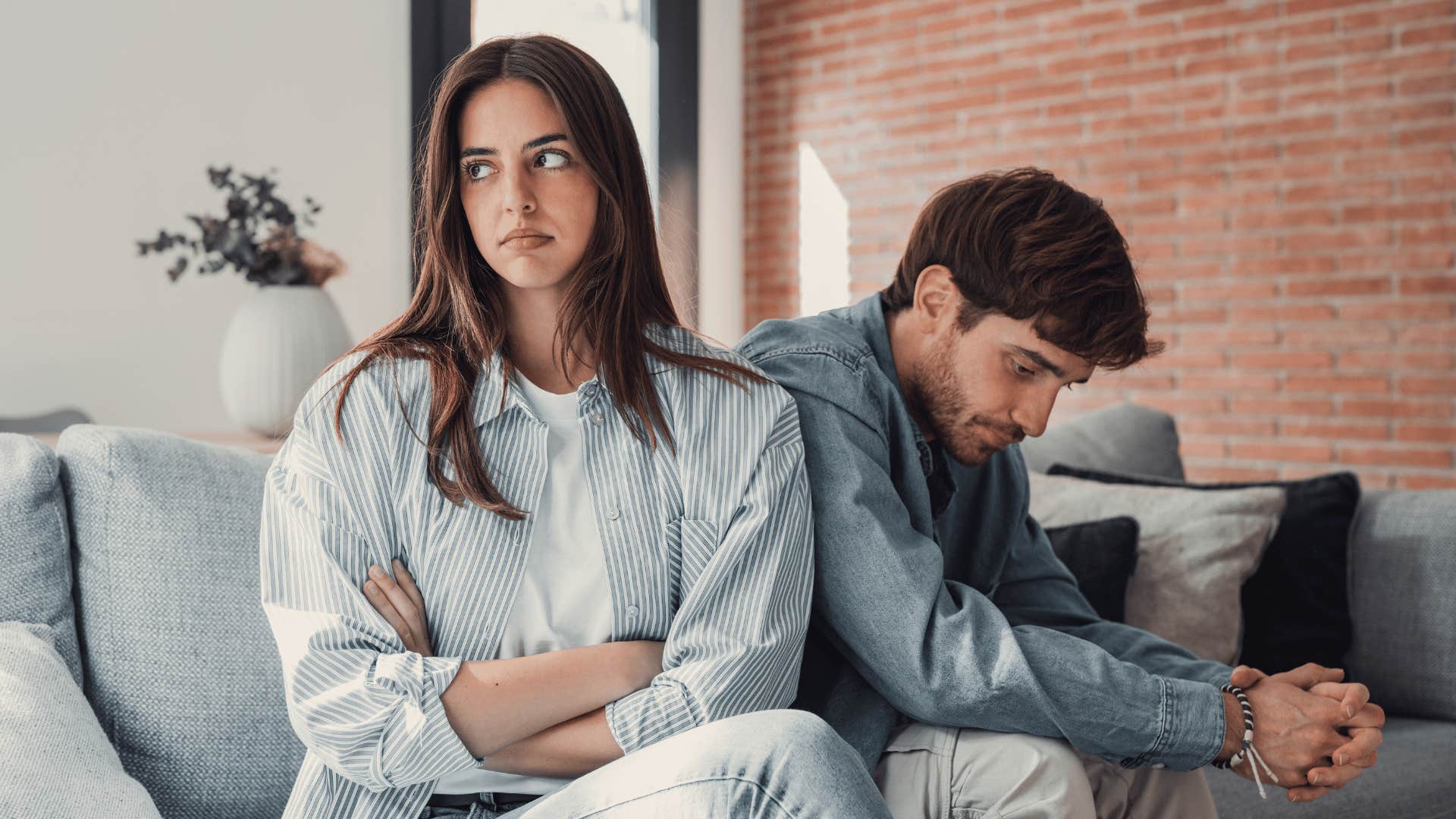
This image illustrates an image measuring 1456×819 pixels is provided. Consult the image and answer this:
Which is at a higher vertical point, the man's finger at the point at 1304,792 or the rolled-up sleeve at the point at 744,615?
the rolled-up sleeve at the point at 744,615

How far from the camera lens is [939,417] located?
154cm

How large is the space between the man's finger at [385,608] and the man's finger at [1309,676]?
Answer: 96 centimetres

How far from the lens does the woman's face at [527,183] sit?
129cm

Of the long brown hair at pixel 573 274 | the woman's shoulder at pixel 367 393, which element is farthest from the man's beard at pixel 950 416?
the woman's shoulder at pixel 367 393

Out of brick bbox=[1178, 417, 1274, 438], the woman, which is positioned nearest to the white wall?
the woman

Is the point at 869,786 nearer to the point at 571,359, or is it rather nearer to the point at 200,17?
the point at 571,359

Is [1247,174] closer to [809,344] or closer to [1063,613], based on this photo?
[1063,613]

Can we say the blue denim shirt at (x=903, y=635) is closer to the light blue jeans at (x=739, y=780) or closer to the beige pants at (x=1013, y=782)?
the beige pants at (x=1013, y=782)

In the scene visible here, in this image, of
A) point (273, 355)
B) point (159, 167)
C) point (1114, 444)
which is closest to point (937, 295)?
point (1114, 444)

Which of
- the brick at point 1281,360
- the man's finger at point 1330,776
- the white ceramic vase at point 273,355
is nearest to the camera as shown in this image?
the man's finger at point 1330,776

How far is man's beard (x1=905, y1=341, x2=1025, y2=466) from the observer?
1.52 metres

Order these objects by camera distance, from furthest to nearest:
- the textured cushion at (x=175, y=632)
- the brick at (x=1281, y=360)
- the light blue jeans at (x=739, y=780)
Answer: the brick at (x=1281, y=360) → the textured cushion at (x=175, y=632) → the light blue jeans at (x=739, y=780)

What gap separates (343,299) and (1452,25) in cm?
314

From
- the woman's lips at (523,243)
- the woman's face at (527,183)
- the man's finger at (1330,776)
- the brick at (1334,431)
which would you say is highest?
the woman's face at (527,183)
